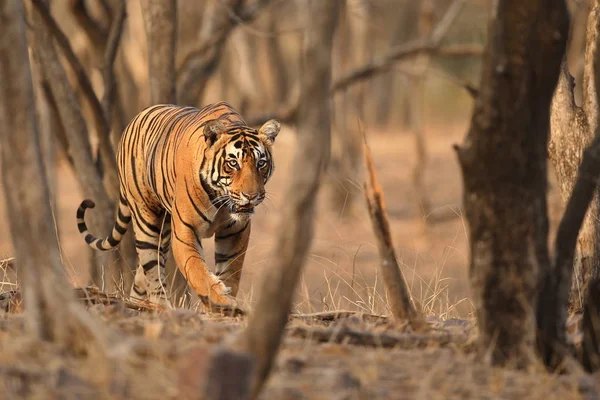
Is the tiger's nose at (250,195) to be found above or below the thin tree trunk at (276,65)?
below

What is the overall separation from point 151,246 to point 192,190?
2.71 ft

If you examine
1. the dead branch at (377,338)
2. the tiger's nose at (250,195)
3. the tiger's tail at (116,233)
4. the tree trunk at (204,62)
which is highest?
the tree trunk at (204,62)

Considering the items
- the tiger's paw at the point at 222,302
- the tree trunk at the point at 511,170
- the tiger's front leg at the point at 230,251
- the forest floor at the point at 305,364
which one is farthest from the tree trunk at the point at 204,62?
the tree trunk at the point at 511,170

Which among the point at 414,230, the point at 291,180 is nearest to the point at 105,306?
the point at 291,180

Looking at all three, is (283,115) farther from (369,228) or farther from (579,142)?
(369,228)

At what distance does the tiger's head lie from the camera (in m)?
5.53

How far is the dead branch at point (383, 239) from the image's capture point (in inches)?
143

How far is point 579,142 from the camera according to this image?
204 inches

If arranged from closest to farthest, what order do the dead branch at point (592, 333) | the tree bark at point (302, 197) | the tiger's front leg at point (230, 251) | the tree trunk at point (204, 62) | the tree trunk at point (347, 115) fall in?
1. the tree bark at point (302, 197)
2. the dead branch at point (592, 333)
3. the tiger's front leg at point (230, 251)
4. the tree trunk at point (204, 62)
5. the tree trunk at point (347, 115)

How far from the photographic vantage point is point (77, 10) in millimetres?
7664

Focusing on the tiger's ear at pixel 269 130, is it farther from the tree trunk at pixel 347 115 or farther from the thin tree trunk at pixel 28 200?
the tree trunk at pixel 347 115

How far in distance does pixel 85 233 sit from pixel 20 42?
3.35m

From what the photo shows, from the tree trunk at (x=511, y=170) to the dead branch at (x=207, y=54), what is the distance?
468 cm

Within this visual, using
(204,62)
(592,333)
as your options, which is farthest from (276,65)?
(592,333)
